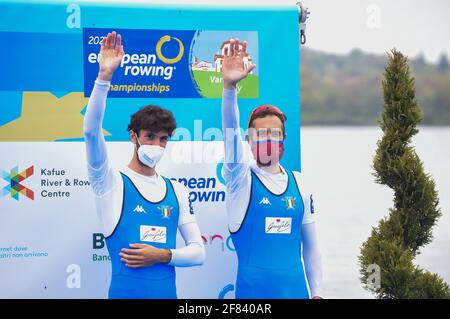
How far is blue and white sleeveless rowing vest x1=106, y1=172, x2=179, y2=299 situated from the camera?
433cm

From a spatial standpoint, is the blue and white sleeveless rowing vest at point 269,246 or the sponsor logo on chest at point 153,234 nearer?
the sponsor logo on chest at point 153,234

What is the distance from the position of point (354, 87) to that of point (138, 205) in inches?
247

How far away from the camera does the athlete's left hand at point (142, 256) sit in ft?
14.2

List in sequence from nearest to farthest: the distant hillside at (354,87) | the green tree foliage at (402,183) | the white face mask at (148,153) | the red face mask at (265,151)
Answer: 1. the white face mask at (148,153)
2. the red face mask at (265,151)
3. the green tree foliage at (402,183)
4. the distant hillside at (354,87)

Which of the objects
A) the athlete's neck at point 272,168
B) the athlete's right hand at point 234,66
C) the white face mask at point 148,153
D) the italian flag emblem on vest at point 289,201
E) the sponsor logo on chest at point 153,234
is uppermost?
the athlete's right hand at point 234,66

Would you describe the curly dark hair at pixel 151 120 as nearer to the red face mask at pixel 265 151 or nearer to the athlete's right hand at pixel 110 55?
the athlete's right hand at pixel 110 55

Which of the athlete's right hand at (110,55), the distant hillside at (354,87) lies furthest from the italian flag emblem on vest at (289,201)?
the distant hillside at (354,87)

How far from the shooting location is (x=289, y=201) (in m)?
4.52

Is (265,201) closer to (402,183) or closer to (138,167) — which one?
(138,167)

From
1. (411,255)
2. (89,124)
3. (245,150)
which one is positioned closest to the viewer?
(89,124)
